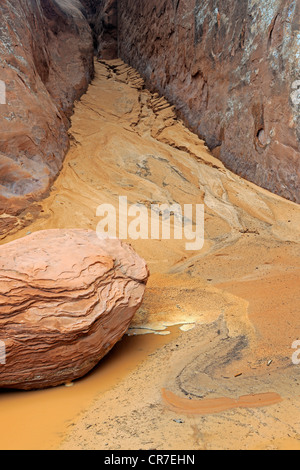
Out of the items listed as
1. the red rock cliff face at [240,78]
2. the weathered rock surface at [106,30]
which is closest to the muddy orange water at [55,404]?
the red rock cliff face at [240,78]

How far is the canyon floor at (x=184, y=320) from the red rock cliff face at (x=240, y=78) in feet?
1.40

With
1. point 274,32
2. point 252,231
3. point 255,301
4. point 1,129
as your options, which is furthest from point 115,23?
point 255,301

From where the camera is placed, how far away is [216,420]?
A: 173 centimetres

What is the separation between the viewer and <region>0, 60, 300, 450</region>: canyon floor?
68.1 inches

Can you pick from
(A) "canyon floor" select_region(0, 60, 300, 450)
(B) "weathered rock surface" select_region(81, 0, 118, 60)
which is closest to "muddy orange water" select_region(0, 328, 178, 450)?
(A) "canyon floor" select_region(0, 60, 300, 450)

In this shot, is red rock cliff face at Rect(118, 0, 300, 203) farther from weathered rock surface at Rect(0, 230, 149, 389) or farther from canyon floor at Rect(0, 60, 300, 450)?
weathered rock surface at Rect(0, 230, 149, 389)

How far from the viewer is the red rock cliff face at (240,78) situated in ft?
18.5

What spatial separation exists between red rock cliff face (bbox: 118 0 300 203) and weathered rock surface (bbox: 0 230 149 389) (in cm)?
414

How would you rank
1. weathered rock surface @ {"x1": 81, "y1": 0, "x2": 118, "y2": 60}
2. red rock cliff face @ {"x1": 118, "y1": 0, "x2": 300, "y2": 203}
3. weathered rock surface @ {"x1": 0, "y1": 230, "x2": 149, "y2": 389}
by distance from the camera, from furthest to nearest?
1. weathered rock surface @ {"x1": 81, "y1": 0, "x2": 118, "y2": 60}
2. red rock cliff face @ {"x1": 118, "y1": 0, "x2": 300, "y2": 203}
3. weathered rock surface @ {"x1": 0, "y1": 230, "x2": 149, "y2": 389}

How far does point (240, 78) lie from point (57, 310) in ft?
19.3

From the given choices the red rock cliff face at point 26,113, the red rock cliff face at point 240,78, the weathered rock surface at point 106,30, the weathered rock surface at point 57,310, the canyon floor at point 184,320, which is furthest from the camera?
the weathered rock surface at point 106,30

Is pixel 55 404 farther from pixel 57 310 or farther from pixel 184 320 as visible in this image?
pixel 184 320

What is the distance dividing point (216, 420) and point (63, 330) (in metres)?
0.98

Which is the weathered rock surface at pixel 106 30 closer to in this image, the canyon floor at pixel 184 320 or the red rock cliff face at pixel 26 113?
the red rock cliff face at pixel 26 113
